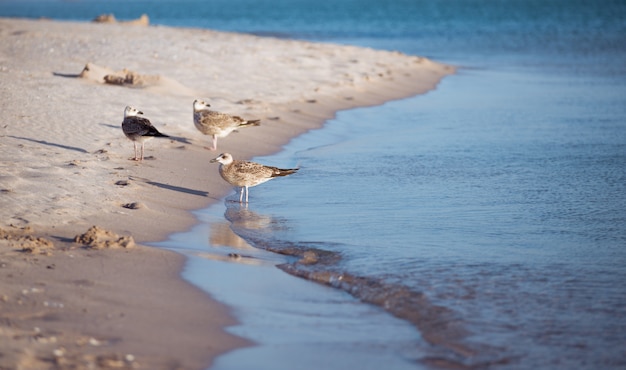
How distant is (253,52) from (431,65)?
6117 millimetres

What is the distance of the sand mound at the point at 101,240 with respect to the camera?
786 cm

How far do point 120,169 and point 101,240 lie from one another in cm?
325

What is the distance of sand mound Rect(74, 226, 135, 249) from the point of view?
25.8 feet

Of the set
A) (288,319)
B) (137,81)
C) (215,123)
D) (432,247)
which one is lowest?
(288,319)

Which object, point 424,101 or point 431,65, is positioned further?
point 431,65

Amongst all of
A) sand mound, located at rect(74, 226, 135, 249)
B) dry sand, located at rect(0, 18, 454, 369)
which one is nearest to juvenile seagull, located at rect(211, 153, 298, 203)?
dry sand, located at rect(0, 18, 454, 369)

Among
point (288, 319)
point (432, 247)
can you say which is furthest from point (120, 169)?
point (288, 319)

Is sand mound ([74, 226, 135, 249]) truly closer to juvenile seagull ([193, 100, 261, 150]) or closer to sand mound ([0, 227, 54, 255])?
sand mound ([0, 227, 54, 255])

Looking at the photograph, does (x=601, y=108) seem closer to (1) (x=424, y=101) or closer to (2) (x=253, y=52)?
Answer: (1) (x=424, y=101)

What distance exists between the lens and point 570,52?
109 ft

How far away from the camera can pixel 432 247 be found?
8.39m

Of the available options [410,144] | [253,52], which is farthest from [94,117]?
A: [253,52]

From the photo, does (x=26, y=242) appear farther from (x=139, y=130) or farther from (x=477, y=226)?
(x=477, y=226)

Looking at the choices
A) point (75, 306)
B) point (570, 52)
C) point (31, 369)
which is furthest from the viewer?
point (570, 52)
